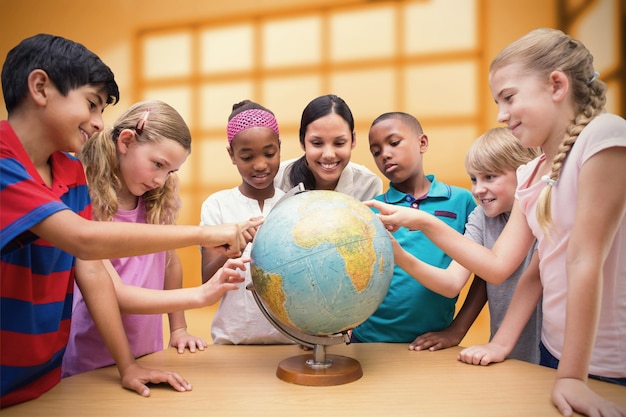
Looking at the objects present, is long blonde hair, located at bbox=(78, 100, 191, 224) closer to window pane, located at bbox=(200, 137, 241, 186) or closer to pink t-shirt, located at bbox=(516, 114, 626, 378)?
pink t-shirt, located at bbox=(516, 114, 626, 378)

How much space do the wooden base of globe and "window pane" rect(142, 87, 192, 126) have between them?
16.1 ft

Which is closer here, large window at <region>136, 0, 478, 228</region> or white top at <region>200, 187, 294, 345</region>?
white top at <region>200, 187, 294, 345</region>

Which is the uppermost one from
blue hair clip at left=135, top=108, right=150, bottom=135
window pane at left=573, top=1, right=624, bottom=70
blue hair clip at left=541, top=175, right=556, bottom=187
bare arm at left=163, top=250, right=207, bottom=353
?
window pane at left=573, top=1, right=624, bottom=70

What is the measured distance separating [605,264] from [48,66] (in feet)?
6.00

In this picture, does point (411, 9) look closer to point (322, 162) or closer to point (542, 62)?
point (322, 162)

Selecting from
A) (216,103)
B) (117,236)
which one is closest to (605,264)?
(117,236)

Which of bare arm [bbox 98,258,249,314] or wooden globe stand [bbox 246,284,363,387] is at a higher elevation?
bare arm [bbox 98,258,249,314]

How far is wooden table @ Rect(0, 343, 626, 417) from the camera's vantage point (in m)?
1.66

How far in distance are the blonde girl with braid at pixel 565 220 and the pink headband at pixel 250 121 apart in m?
0.83

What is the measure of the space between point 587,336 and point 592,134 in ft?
1.97

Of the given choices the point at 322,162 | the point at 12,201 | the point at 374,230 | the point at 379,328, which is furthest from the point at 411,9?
the point at 12,201

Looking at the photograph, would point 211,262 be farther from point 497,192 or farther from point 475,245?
point 497,192

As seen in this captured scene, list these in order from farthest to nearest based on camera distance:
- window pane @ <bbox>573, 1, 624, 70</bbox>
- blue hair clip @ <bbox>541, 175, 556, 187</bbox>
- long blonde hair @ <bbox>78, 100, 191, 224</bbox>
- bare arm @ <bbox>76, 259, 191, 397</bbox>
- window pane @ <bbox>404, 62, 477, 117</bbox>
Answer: window pane @ <bbox>404, 62, 477, 117</bbox> → window pane @ <bbox>573, 1, 624, 70</bbox> → long blonde hair @ <bbox>78, 100, 191, 224</bbox> → bare arm @ <bbox>76, 259, 191, 397</bbox> → blue hair clip @ <bbox>541, 175, 556, 187</bbox>

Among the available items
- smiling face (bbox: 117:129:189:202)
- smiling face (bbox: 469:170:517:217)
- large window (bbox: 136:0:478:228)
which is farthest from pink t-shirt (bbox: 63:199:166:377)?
large window (bbox: 136:0:478:228)
